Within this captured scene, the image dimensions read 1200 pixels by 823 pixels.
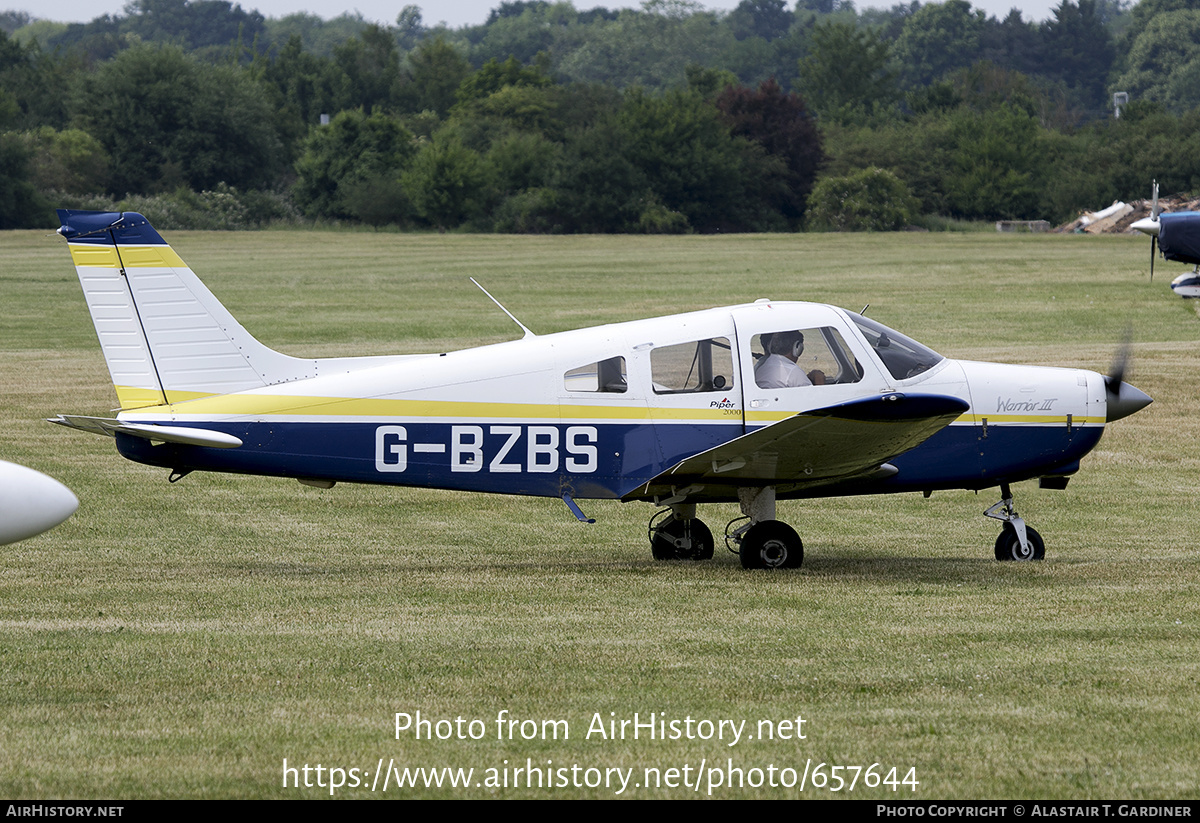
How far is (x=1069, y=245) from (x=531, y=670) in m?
54.3

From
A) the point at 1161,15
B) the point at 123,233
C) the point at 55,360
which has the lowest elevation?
the point at 55,360

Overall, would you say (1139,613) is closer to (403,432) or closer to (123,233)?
(403,432)

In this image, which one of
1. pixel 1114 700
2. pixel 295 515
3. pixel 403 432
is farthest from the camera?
pixel 295 515

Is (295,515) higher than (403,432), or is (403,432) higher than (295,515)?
(403,432)

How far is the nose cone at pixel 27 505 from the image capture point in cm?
656

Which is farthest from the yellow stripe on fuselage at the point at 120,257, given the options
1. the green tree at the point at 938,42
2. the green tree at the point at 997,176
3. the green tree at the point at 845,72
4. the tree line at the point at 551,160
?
the green tree at the point at 938,42

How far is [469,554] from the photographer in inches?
476

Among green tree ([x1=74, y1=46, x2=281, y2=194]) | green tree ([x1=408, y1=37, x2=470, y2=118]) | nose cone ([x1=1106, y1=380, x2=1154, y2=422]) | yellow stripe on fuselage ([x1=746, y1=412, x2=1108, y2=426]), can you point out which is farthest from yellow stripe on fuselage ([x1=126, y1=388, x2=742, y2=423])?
green tree ([x1=408, y1=37, x2=470, y2=118])

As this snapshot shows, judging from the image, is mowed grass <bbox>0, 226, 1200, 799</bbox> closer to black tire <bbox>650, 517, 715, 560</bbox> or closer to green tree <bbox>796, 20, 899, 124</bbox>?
black tire <bbox>650, 517, 715, 560</bbox>

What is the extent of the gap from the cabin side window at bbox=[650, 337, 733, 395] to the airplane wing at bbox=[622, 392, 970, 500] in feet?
1.78

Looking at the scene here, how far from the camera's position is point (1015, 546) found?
36.9 ft

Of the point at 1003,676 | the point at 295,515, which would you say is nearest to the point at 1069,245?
the point at 295,515

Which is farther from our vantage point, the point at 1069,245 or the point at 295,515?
the point at 1069,245

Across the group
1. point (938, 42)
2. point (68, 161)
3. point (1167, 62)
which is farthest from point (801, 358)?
point (938, 42)
